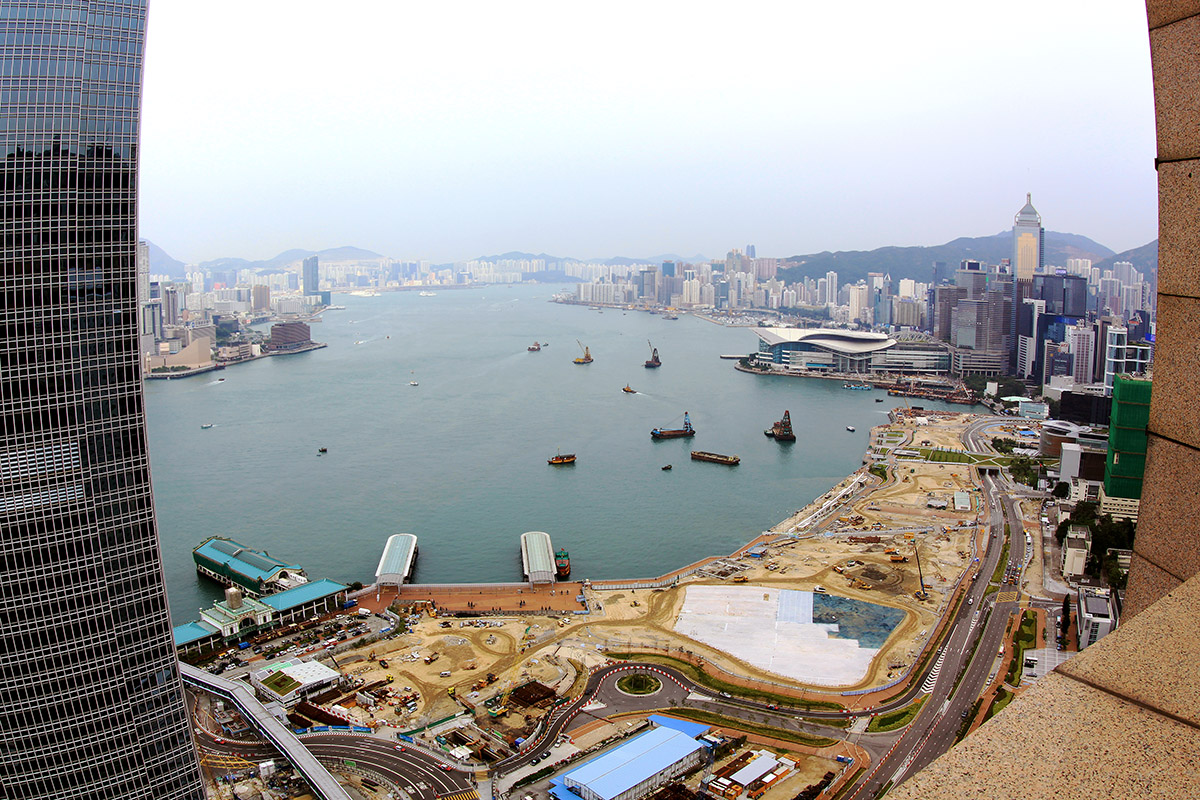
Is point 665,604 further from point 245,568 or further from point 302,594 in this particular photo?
point 245,568

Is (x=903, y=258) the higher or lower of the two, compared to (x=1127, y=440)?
higher

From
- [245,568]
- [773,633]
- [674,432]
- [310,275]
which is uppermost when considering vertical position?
[310,275]

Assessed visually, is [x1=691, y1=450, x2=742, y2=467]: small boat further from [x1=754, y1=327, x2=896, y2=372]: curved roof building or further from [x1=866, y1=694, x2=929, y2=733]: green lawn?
[x1=754, y1=327, x2=896, y2=372]: curved roof building

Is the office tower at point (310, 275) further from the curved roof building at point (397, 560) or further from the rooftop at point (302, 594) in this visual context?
the rooftop at point (302, 594)

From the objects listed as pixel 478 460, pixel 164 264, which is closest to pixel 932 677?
pixel 478 460

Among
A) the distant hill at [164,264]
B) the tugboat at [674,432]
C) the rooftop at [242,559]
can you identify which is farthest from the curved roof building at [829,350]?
the distant hill at [164,264]

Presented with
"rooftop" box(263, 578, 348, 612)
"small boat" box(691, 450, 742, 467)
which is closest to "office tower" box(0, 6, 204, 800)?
"rooftop" box(263, 578, 348, 612)

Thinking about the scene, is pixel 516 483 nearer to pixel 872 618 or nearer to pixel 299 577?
pixel 299 577

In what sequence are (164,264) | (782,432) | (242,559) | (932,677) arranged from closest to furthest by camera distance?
Answer: 1. (932,677)
2. (242,559)
3. (782,432)
4. (164,264)
